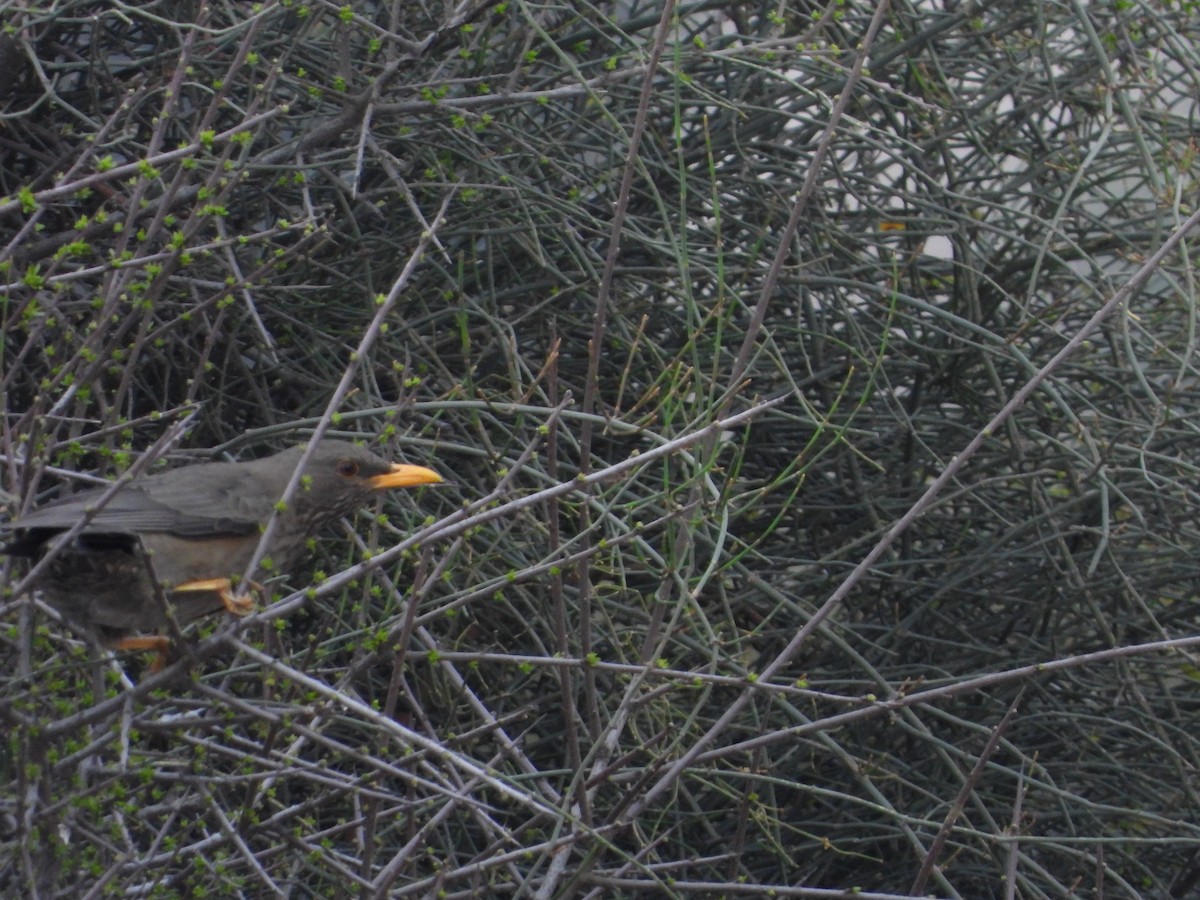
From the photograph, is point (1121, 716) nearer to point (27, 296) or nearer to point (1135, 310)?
point (1135, 310)

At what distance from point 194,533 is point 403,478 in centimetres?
46

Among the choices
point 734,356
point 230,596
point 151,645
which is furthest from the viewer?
point 734,356

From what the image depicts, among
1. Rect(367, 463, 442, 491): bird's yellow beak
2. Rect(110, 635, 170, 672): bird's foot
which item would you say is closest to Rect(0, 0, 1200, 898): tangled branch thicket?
Rect(367, 463, 442, 491): bird's yellow beak

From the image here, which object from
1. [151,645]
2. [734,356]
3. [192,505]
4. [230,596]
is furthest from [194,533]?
[734,356]

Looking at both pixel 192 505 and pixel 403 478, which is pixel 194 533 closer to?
pixel 192 505

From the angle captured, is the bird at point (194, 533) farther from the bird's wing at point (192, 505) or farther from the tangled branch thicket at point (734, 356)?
the tangled branch thicket at point (734, 356)

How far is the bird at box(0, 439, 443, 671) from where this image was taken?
3.12m

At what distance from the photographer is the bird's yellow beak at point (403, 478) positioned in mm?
3323

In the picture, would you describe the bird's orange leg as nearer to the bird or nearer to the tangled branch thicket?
the bird

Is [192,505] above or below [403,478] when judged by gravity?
below

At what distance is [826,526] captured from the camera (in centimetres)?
511

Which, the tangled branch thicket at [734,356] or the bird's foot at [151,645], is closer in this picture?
the bird's foot at [151,645]

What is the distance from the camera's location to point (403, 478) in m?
3.38

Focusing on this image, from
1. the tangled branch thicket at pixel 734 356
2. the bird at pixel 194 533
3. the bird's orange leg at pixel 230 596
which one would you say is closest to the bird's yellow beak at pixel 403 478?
the bird at pixel 194 533
